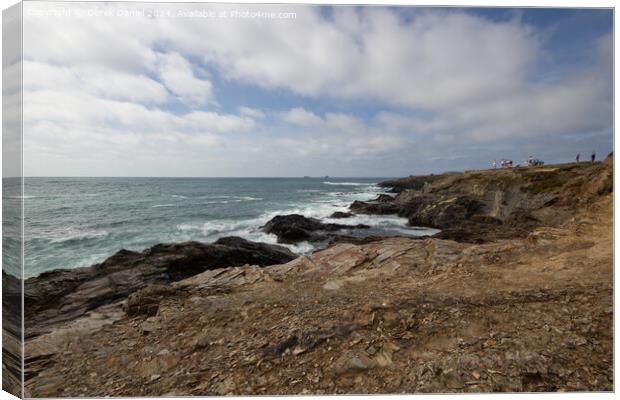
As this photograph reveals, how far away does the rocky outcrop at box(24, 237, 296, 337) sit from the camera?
4.98 m

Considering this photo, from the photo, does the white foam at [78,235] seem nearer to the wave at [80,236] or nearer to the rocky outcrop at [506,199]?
the wave at [80,236]

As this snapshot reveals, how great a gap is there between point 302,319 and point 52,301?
18.2 feet

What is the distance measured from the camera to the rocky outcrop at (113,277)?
4984 millimetres

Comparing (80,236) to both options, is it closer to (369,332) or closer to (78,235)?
(78,235)

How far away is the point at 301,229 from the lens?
15.6 metres

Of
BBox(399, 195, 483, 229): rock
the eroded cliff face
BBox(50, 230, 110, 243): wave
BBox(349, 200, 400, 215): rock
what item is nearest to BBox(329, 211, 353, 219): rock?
BBox(349, 200, 400, 215): rock

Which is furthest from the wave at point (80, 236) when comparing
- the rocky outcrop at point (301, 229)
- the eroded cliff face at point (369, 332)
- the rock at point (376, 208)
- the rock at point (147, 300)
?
the rock at point (376, 208)

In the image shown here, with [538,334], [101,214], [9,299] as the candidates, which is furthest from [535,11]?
[101,214]

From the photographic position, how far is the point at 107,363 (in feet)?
13.5

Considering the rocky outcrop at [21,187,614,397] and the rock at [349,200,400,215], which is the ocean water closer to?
the rocky outcrop at [21,187,614,397]

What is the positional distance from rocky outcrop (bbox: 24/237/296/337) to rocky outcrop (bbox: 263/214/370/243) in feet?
15.5

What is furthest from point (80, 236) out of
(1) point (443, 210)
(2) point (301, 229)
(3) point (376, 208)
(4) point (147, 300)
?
(3) point (376, 208)

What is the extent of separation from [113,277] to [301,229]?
10318 millimetres

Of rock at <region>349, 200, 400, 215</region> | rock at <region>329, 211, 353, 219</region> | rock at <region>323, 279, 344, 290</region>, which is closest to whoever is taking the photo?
rock at <region>323, 279, 344, 290</region>
